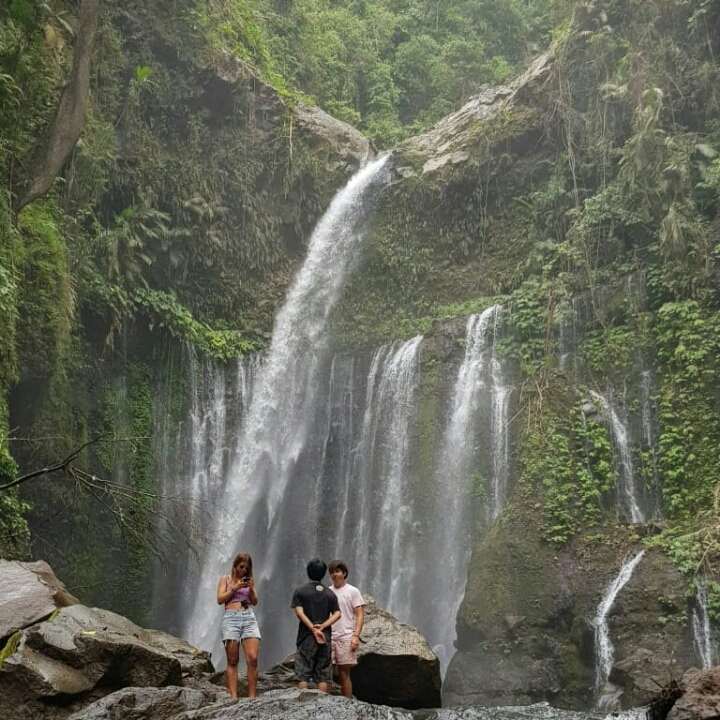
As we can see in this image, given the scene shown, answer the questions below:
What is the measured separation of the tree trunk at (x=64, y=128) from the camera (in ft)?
41.7

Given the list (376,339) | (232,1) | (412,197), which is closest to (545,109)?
(412,197)

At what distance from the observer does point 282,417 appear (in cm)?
1897

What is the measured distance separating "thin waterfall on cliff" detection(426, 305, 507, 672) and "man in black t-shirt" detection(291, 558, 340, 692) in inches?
322

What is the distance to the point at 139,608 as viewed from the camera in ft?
53.3

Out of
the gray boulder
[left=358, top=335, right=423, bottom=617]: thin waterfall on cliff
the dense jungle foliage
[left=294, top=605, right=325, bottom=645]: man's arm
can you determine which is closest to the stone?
the gray boulder

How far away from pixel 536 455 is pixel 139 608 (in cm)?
907

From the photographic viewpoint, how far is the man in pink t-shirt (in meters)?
7.07

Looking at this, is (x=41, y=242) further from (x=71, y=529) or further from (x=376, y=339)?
(x=376, y=339)

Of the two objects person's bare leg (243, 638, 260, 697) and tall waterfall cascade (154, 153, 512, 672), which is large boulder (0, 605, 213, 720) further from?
tall waterfall cascade (154, 153, 512, 672)

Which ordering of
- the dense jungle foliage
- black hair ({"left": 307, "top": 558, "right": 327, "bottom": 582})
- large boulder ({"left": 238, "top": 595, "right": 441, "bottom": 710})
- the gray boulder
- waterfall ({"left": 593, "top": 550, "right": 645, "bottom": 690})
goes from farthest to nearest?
1. the dense jungle foliage
2. waterfall ({"left": 593, "top": 550, "right": 645, "bottom": 690})
3. large boulder ({"left": 238, "top": 595, "right": 441, "bottom": 710})
4. black hair ({"left": 307, "top": 558, "right": 327, "bottom": 582})
5. the gray boulder

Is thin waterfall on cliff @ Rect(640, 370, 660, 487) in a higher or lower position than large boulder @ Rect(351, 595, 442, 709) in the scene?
higher

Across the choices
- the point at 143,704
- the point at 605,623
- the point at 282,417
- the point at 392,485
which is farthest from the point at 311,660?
the point at 282,417

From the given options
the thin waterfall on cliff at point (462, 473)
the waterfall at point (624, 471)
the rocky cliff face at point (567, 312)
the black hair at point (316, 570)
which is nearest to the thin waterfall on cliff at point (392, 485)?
the thin waterfall on cliff at point (462, 473)

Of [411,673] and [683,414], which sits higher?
[683,414]
